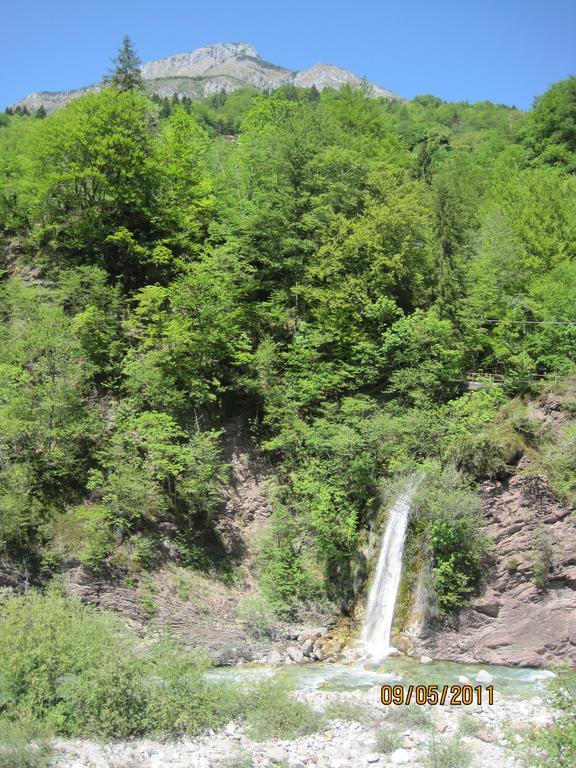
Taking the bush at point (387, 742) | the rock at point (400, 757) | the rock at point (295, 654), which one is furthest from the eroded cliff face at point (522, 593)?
the rock at point (400, 757)

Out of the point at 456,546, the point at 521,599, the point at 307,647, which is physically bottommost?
the point at 307,647

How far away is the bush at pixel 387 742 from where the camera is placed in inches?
440

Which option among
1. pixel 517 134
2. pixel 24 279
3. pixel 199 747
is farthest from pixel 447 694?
pixel 517 134

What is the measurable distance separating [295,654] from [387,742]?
217 inches

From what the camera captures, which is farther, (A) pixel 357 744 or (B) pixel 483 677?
(B) pixel 483 677

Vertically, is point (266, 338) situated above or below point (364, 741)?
above

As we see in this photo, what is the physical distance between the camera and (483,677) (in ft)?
46.8

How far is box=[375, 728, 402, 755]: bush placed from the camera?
11.2 metres

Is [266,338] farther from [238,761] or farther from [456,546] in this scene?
[238,761]

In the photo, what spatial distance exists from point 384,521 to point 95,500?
9.27 meters

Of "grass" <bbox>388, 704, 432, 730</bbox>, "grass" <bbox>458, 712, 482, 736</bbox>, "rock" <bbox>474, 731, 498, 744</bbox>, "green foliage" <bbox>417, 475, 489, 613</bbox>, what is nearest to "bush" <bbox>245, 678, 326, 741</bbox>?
"grass" <bbox>388, 704, 432, 730</bbox>

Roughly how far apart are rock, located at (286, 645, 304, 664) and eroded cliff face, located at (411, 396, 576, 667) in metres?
3.09

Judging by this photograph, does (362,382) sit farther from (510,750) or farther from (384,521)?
(510,750)

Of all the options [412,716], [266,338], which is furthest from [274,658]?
[266,338]
